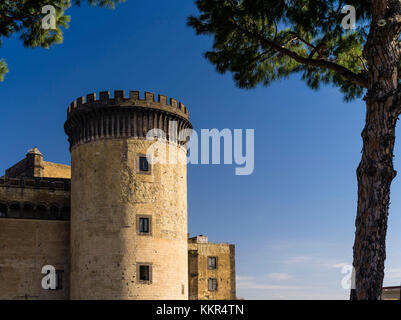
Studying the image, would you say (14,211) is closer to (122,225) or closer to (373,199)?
(122,225)

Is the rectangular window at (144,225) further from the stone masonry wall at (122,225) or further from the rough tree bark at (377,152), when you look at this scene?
the rough tree bark at (377,152)

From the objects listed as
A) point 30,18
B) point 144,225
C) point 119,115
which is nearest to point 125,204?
point 144,225

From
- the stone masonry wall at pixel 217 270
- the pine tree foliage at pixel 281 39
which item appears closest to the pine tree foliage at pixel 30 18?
the pine tree foliage at pixel 281 39

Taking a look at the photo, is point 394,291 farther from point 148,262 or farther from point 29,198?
point 29,198

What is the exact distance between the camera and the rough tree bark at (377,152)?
11.4 meters

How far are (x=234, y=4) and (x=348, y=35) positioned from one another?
382 cm

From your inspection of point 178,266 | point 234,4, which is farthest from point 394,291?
point 234,4

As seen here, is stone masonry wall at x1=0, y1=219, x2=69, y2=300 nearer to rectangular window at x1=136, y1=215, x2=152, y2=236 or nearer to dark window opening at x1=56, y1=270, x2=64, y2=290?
dark window opening at x1=56, y1=270, x2=64, y2=290

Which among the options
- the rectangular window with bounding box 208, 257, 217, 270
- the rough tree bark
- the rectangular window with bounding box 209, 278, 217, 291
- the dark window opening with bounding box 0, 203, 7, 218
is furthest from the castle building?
the rough tree bark

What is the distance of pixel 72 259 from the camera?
32.0 metres

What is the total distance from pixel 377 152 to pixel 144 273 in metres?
20.8

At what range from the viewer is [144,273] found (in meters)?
30.2

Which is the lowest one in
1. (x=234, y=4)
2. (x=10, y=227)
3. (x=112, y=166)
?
(x=10, y=227)

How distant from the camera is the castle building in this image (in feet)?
98.9
